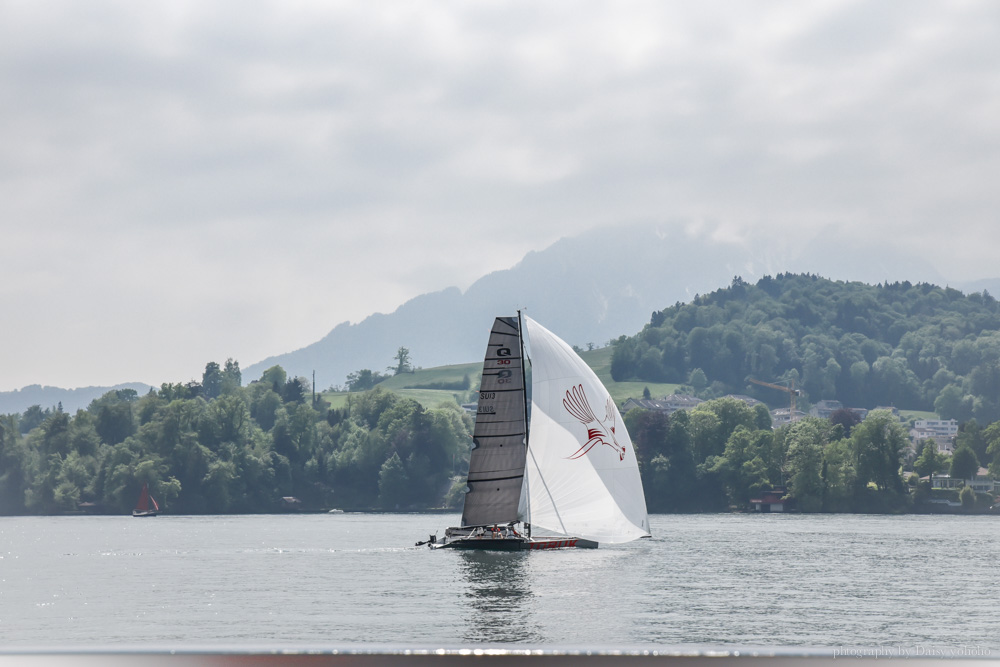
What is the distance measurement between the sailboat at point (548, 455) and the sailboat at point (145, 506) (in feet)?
267

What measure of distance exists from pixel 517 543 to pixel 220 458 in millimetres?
94077

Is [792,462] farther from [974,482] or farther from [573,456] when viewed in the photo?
[573,456]

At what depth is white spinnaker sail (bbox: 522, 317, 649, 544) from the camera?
53.1 meters

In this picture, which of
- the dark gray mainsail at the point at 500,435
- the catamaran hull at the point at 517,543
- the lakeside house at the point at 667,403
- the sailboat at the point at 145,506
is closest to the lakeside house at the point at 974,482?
the lakeside house at the point at 667,403

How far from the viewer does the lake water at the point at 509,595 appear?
86.9 feet

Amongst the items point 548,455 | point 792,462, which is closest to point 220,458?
point 792,462

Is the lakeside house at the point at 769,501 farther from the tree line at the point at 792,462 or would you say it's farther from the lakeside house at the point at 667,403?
the lakeside house at the point at 667,403

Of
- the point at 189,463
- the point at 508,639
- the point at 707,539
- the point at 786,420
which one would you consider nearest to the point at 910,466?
the point at 786,420

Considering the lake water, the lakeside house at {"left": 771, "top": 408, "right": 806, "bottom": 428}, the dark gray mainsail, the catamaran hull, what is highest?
the lakeside house at {"left": 771, "top": 408, "right": 806, "bottom": 428}

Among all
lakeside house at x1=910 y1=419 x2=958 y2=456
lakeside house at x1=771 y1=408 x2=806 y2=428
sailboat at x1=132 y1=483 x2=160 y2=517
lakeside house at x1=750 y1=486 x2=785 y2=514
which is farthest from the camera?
lakeside house at x1=771 y1=408 x2=806 y2=428

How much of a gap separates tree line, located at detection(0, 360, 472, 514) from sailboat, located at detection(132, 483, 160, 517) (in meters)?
2.13

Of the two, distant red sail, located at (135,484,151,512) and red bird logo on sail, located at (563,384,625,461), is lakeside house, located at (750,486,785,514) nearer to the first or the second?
distant red sail, located at (135,484,151,512)

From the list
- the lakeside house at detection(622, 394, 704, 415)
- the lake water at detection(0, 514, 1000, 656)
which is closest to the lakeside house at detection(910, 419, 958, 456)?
the lakeside house at detection(622, 394, 704, 415)

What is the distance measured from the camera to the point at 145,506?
418 ft
